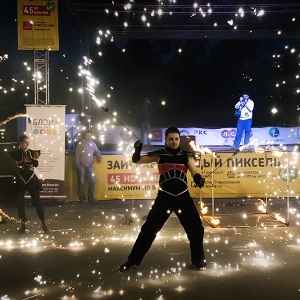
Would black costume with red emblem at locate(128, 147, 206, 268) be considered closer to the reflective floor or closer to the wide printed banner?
the reflective floor

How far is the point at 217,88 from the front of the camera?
30359mm

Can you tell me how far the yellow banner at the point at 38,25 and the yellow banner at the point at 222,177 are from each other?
3.53 metres

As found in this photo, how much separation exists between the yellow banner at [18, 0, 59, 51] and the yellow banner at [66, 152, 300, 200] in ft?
11.6

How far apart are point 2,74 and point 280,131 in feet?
60.7

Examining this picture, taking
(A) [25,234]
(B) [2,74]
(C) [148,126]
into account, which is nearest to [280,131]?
(C) [148,126]

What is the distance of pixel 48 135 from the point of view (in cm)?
1130

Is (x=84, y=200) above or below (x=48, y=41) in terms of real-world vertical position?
below

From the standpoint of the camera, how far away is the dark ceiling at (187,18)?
536 inches

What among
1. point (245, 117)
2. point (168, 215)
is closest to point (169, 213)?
point (168, 215)

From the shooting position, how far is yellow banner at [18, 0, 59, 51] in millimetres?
11297

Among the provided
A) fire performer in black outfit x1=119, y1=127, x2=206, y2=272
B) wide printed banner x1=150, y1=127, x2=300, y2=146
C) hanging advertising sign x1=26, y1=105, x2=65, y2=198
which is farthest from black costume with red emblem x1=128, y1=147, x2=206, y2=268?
wide printed banner x1=150, y1=127, x2=300, y2=146

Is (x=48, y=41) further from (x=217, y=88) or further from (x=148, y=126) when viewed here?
(x=217, y=88)

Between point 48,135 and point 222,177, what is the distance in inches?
195

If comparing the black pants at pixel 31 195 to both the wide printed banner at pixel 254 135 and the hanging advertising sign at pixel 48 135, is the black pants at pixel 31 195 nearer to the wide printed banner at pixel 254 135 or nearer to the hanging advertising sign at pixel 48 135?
the hanging advertising sign at pixel 48 135
